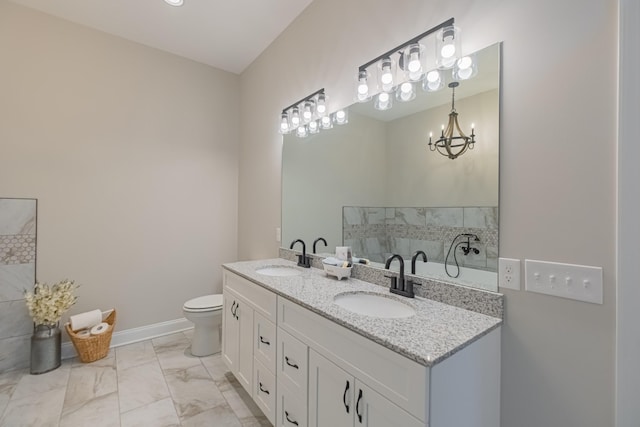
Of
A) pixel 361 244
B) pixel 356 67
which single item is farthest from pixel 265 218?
pixel 356 67

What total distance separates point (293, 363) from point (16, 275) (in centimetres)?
246

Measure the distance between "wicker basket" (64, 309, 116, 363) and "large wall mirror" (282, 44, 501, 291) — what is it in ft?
5.77

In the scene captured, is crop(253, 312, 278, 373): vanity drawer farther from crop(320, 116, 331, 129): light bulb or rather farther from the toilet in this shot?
crop(320, 116, 331, 129): light bulb

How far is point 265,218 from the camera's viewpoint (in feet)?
9.27

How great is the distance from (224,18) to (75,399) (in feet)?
9.98

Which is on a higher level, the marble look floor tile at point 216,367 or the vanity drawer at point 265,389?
the vanity drawer at point 265,389

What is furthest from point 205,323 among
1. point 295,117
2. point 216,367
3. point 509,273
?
point 509,273

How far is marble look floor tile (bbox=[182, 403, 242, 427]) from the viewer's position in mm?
1727

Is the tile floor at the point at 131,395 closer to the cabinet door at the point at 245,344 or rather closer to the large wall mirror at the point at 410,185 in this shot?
the cabinet door at the point at 245,344

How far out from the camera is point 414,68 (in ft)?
4.75

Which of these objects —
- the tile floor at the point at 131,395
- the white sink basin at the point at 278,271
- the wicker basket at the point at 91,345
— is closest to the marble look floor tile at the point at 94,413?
the tile floor at the point at 131,395

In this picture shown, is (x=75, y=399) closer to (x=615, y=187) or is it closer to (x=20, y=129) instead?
(x=20, y=129)

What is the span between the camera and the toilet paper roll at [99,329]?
2.40 m

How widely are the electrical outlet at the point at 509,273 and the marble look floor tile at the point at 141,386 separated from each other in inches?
87.0
